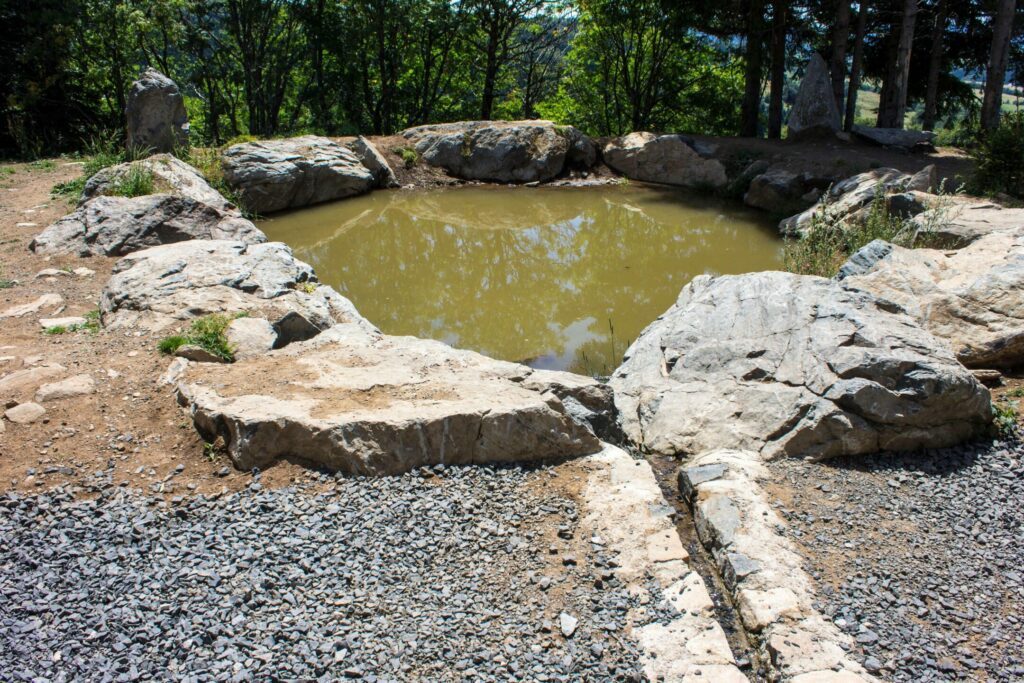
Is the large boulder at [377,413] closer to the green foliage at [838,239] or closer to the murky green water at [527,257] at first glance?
the murky green water at [527,257]

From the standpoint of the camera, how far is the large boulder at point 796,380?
217 inches

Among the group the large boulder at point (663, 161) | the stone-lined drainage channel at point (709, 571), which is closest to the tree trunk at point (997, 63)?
the large boulder at point (663, 161)

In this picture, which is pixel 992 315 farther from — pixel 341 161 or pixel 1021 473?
pixel 341 161

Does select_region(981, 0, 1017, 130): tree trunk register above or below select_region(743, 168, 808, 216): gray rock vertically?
above

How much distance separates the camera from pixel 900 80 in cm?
1608

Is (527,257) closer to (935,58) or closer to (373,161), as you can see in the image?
(373,161)

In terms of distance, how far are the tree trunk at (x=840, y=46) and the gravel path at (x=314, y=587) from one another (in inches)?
612

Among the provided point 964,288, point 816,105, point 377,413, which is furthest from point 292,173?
point 964,288

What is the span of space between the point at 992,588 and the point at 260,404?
4.45 meters

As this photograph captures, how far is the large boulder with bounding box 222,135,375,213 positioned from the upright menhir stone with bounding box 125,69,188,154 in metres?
1.07

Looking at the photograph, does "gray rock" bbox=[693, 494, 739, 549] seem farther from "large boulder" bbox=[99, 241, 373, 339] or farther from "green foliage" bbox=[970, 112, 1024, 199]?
"green foliage" bbox=[970, 112, 1024, 199]

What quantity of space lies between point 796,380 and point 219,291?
5164 mm

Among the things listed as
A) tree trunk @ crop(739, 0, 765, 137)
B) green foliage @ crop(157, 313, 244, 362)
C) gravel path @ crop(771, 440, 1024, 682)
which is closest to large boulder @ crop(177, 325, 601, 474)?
green foliage @ crop(157, 313, 244, 362)

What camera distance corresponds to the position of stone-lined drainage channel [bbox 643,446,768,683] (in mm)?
3754
